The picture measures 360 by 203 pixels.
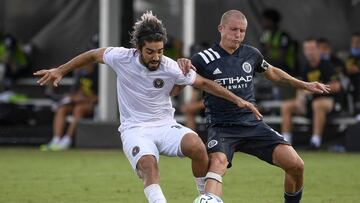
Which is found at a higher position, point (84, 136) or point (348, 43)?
point (348, 43)

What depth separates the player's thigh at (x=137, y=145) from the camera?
8.66m

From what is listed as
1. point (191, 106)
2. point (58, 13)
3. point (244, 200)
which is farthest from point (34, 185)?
point (58, 13)

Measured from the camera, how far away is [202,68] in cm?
927

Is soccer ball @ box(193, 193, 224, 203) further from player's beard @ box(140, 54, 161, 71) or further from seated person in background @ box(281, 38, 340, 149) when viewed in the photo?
seated person in background @ box(281, 38, 340, 149)

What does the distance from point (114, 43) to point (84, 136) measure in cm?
186

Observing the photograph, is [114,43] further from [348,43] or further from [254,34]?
[348,43]

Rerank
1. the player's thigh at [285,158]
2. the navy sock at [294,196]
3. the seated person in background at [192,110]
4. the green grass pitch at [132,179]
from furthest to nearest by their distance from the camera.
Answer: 1. the seated person in background at [192,110]
2. the green grass pitch at [132,179]
3. the navy sock at [294,196]
4. the player's thigh at [285,158]

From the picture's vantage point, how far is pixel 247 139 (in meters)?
9.23

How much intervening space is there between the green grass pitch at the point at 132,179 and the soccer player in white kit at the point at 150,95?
179 cm

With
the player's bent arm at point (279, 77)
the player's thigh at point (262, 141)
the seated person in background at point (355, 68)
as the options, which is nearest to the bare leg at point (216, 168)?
the player's thigh at point (262, 141)

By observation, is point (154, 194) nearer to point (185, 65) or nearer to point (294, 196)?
point (185, 65)

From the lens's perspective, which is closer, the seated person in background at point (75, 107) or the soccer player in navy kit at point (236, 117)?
the soccer player in navy kit at point (236, 117)

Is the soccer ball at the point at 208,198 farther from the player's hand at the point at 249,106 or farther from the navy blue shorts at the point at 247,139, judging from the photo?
the player's hand at the point at 249,106

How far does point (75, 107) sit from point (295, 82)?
1002 cm
